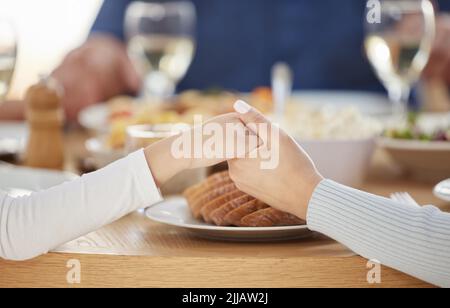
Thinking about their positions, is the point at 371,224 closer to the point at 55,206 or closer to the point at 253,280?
the point at 253,280

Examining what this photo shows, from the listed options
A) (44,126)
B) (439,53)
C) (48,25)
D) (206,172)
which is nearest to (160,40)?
(44,126)

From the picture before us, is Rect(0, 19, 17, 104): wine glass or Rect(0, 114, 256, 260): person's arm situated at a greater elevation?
Rect(0, 19, 17, 104): wine glass

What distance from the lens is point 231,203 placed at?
970 mm

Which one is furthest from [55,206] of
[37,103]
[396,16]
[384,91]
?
[384,91]

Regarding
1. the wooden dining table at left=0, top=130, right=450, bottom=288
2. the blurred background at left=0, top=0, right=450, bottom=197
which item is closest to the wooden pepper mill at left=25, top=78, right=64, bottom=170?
the blurred background at left=0, top=0, right=450, bottom=197

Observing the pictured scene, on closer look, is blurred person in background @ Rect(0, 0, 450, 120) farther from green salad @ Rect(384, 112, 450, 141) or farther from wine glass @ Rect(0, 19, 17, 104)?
wine glass @ Rect(0, 19, 17, 104)

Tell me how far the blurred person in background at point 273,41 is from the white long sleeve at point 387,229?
254 centimetres

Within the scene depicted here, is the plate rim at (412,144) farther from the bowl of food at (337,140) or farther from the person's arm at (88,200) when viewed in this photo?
the person's arm at (88,200)

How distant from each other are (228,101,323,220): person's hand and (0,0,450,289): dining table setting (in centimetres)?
2

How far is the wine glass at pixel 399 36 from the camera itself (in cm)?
154

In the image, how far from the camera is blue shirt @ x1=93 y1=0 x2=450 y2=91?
11.2 feet

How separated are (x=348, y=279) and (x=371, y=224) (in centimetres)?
7

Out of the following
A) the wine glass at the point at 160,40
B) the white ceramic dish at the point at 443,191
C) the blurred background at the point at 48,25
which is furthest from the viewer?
the blurred background at the point at 48,25

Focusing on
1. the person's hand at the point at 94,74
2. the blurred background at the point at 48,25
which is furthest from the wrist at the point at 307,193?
the blurred background at the point at 48,25
